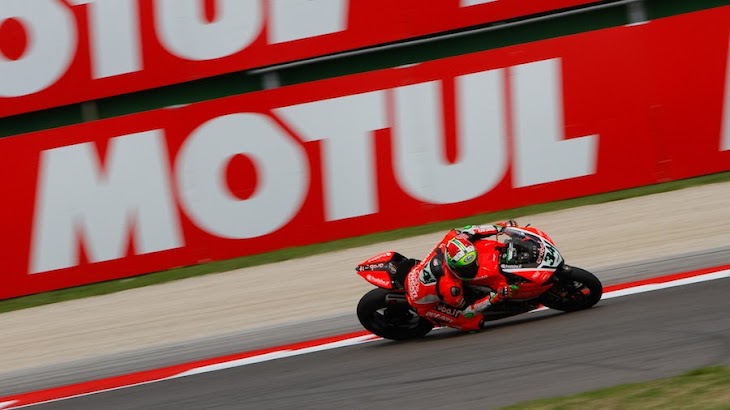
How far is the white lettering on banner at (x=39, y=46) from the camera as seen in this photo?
13117 mm

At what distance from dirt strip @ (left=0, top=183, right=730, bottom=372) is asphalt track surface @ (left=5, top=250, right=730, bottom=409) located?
2.97 feet

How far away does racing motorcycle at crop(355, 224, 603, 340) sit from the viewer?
7695 mm

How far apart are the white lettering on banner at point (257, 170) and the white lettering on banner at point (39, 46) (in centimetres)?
224

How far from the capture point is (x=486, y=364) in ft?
23.8

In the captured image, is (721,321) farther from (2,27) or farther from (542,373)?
(2,27)

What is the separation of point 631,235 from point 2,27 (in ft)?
26.7

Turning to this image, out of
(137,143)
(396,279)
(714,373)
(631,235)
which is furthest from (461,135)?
(714,373)

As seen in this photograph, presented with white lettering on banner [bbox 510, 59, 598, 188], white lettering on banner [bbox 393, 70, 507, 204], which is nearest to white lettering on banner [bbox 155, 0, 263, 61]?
white lettering on banner [bbox 393, 70, 507, 204]

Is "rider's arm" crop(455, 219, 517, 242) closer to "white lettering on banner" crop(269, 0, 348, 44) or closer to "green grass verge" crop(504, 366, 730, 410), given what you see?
"green grass verge" crop(504, 366, 730, 410)

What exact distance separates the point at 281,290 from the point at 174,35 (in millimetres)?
4039

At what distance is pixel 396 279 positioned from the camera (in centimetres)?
808

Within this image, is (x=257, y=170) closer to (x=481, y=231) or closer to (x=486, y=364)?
(x=481, y=231)

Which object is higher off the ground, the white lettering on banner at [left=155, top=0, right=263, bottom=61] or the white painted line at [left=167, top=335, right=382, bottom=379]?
the white lettering on banner at [left=155, top=0, right=263, bottom=61]

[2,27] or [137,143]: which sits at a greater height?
[2,27]
